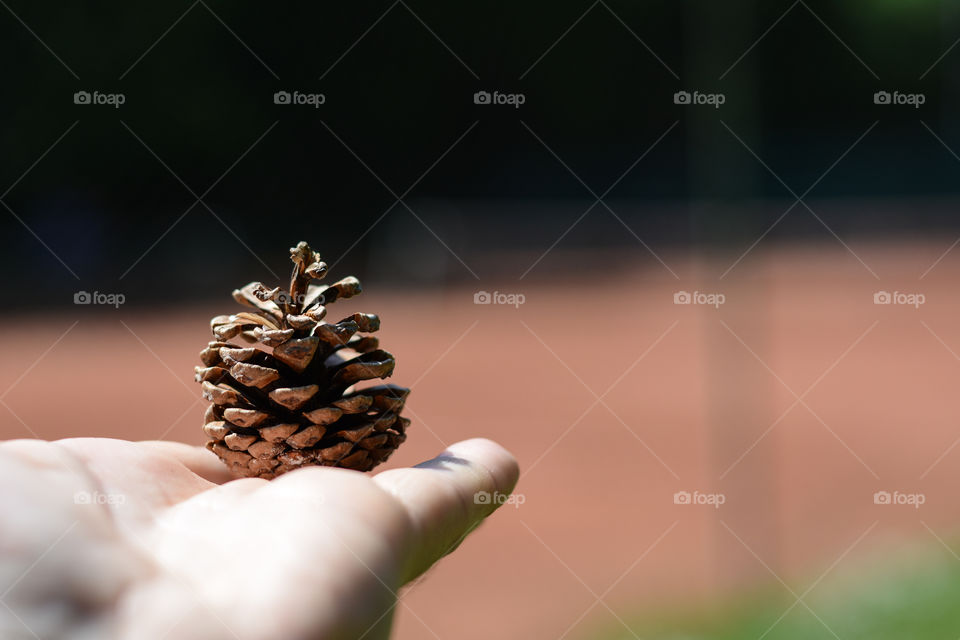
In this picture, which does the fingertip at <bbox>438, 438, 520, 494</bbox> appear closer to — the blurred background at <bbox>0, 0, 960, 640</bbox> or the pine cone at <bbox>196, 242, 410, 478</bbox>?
the pine cone at <bbox>196, 242, 410, 478</bbox>

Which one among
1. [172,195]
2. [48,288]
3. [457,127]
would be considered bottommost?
[48,288]

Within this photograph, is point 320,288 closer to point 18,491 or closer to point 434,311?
point 18,491

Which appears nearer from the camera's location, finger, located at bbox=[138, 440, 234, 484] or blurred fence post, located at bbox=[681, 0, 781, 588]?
finger, located at bbox=[138, 440, 234, 484]

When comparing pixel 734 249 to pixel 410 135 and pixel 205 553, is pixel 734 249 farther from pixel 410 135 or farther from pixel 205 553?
pixel 410 135

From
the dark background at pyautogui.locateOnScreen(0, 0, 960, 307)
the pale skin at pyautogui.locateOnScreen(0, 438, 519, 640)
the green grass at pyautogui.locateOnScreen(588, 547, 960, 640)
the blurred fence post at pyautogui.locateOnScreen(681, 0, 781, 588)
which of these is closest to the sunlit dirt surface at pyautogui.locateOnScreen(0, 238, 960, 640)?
the blurred fence post at pyautogui.locateOnScreen(681, 0, 781, 588)

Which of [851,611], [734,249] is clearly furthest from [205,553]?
[734,249]

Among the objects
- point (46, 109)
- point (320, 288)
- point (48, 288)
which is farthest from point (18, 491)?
point (46, 109)
